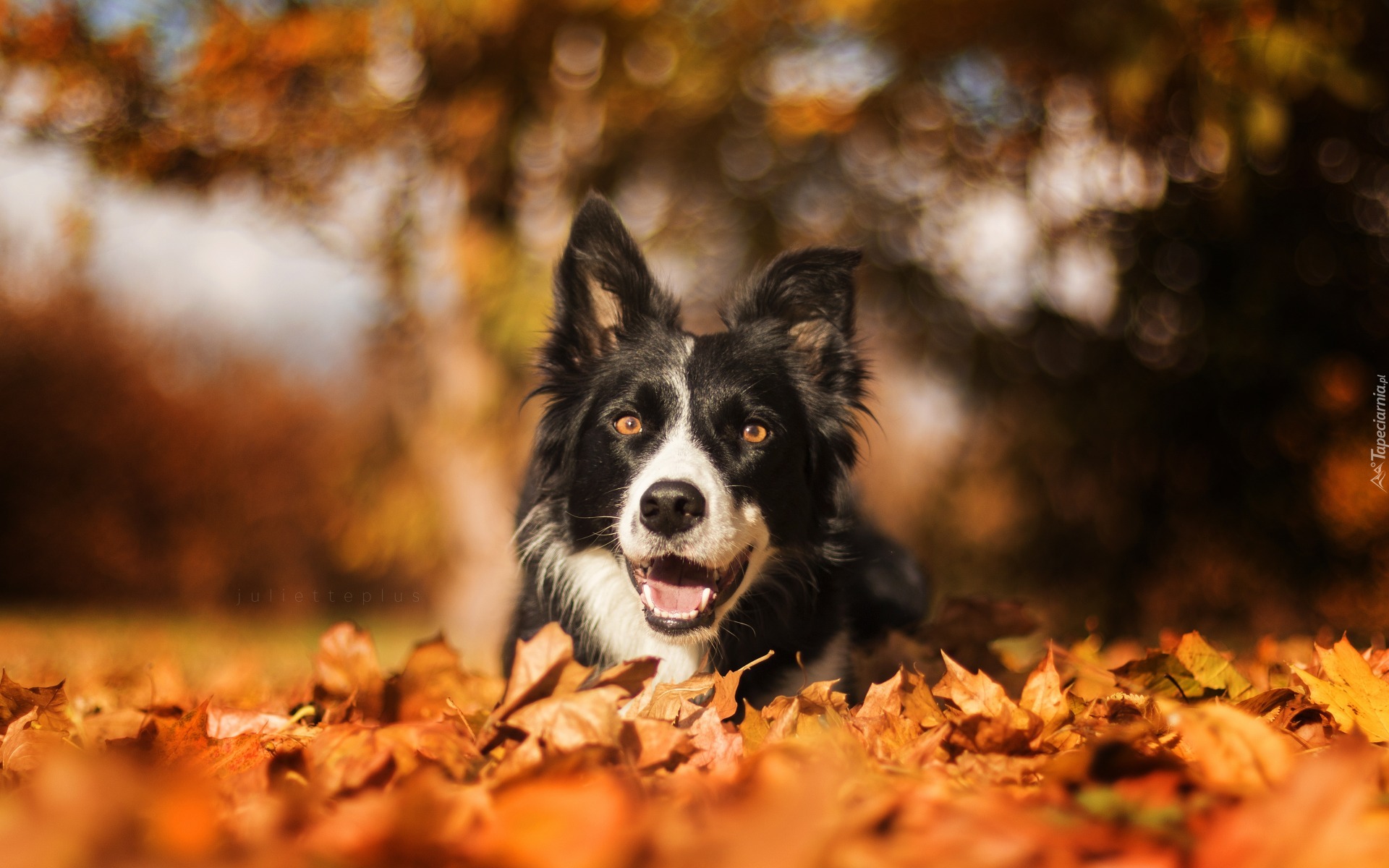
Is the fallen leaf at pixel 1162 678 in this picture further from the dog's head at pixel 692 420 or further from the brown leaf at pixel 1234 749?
the dog's head at pixel 692 420

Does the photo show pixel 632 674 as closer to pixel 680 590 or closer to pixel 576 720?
pixel 576 720

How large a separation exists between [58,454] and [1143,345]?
40.5 ft

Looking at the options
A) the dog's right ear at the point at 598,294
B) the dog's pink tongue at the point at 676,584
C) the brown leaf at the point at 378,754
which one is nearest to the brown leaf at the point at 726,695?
the brown leaf at the point at 378,754

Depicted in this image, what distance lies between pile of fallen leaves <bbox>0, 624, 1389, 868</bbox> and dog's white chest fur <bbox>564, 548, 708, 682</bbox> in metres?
0.58

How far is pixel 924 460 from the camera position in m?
11.8

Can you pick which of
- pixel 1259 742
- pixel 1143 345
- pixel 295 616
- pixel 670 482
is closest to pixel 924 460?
pixel 1143 345

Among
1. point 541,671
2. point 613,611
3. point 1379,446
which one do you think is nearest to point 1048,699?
point 541,671

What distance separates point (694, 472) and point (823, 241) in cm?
297

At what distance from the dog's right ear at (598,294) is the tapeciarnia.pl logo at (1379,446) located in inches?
243

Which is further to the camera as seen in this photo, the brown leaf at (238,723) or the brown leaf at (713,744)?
the brown leaf at (238,723)

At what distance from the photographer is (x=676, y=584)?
8.82ft

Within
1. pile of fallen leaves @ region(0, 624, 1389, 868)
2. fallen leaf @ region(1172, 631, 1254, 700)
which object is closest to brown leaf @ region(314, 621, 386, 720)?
pile of fallen leaves @ region(0, 624, 1389, 868)

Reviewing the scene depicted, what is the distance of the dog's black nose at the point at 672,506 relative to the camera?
2461mm

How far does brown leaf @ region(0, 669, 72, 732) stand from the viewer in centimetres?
200
